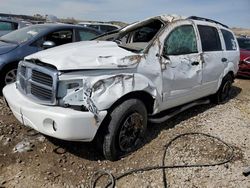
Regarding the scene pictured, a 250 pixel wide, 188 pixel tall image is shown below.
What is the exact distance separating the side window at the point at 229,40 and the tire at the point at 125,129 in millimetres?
3233

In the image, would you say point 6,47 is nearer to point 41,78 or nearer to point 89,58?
point 41,78

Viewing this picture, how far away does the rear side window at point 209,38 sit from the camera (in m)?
5.19

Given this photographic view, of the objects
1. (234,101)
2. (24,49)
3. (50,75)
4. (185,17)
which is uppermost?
(185,17)

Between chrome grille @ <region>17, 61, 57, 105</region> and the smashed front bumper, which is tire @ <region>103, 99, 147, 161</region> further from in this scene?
chrome grille @ <region>17, 61, 57, 105</region>

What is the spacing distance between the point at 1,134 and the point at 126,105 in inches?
73.2

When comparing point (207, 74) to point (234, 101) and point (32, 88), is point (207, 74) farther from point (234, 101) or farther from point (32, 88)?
point (32, 88)

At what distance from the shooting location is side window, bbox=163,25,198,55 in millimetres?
4285

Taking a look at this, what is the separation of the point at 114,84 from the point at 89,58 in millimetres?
422

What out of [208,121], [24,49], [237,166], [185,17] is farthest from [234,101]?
[24,49]

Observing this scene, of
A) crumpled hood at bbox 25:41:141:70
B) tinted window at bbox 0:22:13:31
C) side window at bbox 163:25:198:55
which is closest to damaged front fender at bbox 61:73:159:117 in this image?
crumpled hood at bbox 25:41:141:70

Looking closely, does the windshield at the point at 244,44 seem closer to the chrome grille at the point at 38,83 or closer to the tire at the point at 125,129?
the tire at the point at 125,129

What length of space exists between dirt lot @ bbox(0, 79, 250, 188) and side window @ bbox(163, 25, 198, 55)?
1237mm

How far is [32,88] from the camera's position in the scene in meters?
3.59

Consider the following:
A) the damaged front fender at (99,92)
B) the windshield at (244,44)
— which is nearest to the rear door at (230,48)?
the damaged front fender at (99,92)
